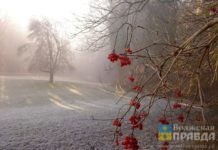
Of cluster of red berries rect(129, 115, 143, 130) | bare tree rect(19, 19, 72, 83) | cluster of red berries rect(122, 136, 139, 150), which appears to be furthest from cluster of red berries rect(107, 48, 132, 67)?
bare tree rect(19, 19, 72, 83)

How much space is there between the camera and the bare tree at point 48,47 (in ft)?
82.4

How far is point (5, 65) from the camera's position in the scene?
118ft

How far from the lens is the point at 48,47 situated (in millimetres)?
25484

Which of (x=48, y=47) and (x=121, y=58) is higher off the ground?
(x=48, y=47)

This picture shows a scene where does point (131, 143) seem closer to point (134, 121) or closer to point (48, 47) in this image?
point (134, 121)

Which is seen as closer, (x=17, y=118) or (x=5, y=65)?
(x=17, y=118)

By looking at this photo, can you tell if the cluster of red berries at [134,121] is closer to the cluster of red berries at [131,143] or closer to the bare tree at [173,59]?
the bare tree at [173,59]

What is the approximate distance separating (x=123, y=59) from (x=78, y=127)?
7333mm

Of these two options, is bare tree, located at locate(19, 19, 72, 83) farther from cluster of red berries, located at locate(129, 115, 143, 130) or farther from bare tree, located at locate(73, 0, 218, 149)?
cluster of red berries, located at locate(129, 115, 143, 130)

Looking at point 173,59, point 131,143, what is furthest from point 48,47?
point 131,143

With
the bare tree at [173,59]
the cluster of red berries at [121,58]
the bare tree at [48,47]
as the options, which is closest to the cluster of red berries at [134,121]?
the bare tree at [173,59]

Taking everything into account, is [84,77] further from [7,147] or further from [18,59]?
[7,147]

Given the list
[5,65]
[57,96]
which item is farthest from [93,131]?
[5,65]

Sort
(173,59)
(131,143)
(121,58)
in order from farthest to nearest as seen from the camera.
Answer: (173,59) < (121,58) < (131,143)
